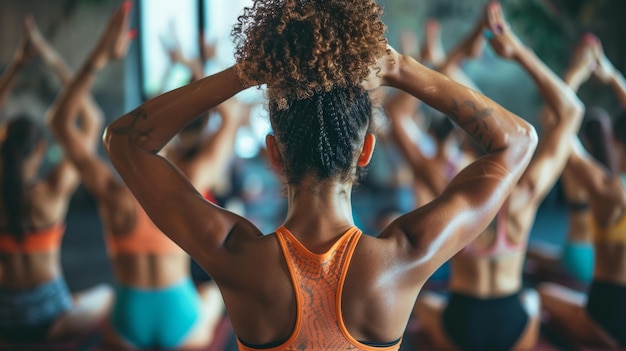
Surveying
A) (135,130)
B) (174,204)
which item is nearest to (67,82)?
(135,130)

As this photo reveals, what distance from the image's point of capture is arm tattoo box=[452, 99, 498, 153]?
3.71 ft

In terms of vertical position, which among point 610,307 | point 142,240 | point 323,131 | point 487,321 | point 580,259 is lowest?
point 580,259

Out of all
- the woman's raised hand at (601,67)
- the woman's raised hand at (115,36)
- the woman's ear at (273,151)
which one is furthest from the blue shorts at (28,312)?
the woman's raised hand at (601,67)

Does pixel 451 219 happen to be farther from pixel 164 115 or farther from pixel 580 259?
pixel 580 259

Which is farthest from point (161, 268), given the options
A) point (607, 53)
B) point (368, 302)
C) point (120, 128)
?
point (607, 53)

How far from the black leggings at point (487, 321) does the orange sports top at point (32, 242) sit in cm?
178

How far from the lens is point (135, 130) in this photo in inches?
42.6

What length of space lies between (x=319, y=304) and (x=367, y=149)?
30 centimetres

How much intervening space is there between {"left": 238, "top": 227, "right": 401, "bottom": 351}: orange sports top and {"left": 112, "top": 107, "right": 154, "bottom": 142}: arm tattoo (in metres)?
0.36

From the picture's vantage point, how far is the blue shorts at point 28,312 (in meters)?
2.55

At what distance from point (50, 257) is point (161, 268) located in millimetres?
617

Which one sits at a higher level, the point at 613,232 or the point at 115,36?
the point at 115,36

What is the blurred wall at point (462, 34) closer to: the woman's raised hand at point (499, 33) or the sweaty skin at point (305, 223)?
the woman's raised hand at point (499, 33)

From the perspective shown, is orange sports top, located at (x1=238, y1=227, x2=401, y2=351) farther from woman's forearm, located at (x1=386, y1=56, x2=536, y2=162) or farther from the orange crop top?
the orange crop top
